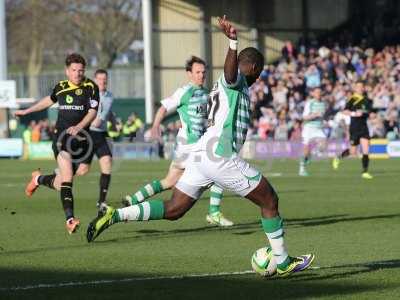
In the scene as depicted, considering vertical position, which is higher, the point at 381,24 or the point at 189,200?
the point at 381,24

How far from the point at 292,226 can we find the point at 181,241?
7.21 ft

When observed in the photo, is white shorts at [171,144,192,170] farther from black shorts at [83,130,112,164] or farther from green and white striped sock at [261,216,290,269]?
green and white striped sock at [261,216,290,269]

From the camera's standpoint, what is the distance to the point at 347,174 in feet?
90.6

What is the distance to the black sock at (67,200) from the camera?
13.7 meters

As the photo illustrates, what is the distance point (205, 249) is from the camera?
1220 cm

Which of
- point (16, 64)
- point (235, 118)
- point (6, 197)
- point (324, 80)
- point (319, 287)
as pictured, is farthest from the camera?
point (16, 64)

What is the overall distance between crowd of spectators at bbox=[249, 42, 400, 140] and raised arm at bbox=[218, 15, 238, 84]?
1164 inches

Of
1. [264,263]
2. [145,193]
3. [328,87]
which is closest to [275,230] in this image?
[264,263]

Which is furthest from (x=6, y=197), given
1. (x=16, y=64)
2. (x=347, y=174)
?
(x=16, y=64)

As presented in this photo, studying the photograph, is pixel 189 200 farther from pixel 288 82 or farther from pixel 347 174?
pixel 288 82

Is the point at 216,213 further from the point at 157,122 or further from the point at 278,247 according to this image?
the point at 278,247

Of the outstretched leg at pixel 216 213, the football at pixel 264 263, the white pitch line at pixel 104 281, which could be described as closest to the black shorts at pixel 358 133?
the outstretched leg at pixel 216 213

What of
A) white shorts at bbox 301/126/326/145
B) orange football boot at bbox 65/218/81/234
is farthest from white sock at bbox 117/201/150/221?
white shorts at bbox 301/126/326/145

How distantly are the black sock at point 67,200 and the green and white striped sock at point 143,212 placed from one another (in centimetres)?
285
